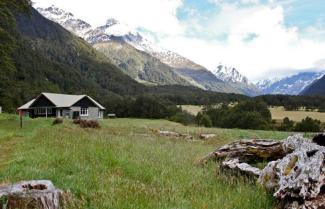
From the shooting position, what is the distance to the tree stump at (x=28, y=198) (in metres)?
7.08

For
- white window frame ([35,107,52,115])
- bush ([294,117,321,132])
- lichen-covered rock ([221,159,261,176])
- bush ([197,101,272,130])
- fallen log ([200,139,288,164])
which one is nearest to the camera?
lichen-covered rock ([221,159,261,176])

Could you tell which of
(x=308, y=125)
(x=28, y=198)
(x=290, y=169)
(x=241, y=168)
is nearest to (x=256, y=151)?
(x=241, y=168)

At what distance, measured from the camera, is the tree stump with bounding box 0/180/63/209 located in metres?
7.08

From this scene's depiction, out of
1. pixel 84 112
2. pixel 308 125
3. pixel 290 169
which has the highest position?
pixel 84 112

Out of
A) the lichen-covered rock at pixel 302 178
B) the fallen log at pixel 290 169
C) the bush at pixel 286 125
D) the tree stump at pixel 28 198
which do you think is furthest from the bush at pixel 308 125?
the tree stump at pixel 28 198

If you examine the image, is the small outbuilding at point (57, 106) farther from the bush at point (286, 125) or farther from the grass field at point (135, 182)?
the grass field at point (135, 182)

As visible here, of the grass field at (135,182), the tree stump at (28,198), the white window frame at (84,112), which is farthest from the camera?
the white window frame at (84,112)

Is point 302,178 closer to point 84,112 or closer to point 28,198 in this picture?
point 28,198

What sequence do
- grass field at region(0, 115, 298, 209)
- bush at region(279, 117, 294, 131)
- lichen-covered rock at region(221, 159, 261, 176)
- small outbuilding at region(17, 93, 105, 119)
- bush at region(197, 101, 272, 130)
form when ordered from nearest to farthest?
grass field at region(0, 115, 298, 209)
lichen-covered rock at region(221, 159, 261, 176)
small outbuilding at region(17, 93, 105, 119)
bush at region(279, 117, 294, 131)
bush at region(197, 101, 272, 130)

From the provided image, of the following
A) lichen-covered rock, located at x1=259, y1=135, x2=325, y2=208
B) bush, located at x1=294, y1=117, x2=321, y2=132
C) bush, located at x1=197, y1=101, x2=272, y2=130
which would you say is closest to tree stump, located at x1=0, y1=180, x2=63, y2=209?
lichen-covered rock, located at x1=259, y1=135, x2=325, y2=208

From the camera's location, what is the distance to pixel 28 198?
23.3 feet

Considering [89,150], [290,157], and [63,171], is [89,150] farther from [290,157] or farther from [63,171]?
[290,157]

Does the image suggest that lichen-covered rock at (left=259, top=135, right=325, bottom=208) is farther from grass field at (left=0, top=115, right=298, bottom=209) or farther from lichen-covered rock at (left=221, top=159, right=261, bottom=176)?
lichen-covered rock at (left=221, top=159, right=261, bottom=176)

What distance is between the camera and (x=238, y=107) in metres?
160
